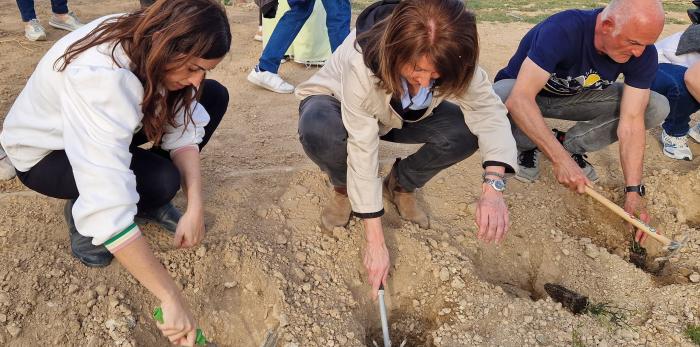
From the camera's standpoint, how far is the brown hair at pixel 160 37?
1.51m

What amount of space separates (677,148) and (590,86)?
1.12 metres

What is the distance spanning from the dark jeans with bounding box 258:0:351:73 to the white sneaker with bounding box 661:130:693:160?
234 cm

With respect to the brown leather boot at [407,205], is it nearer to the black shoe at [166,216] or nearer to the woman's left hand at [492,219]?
the woman's left hand at [492,219]

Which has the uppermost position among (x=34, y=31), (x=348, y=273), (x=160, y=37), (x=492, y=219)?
(x=160, y=37)

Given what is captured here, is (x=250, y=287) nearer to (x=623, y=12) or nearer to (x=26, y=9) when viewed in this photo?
(x=623, y=12)

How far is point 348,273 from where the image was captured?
93.4 inches

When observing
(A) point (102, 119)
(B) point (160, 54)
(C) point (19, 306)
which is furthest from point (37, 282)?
(B) point (160, 54)

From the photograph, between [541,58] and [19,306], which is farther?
[541,58]

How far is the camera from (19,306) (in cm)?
195

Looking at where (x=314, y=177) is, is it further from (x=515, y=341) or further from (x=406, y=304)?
(x=515, y=341)

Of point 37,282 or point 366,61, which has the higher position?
point 366,61

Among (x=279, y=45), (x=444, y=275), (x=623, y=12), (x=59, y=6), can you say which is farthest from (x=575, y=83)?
(x=59, y=6)

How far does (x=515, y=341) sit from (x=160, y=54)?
1623 millimetres

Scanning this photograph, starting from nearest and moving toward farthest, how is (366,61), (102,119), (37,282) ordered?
(102,119) < (366,61) < (37,282)
